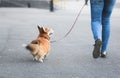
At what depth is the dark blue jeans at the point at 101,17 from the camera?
830cm

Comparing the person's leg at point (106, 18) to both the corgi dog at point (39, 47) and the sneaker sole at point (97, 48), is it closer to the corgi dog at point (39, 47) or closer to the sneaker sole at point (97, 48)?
the sneaker sole at point (97, 48)

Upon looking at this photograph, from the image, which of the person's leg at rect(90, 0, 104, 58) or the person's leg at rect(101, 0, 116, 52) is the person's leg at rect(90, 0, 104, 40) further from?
the person's leg at rect(101, 0, 116, 52)

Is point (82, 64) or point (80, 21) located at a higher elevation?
point (82, 64)

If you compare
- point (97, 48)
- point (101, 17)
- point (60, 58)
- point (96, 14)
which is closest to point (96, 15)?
point (96, 14)

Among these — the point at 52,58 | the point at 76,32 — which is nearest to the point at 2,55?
the point at 52,58

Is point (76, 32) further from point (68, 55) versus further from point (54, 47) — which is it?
point (68, 55)

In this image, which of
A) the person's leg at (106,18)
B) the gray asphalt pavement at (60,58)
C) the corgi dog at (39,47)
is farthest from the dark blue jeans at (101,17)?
the corgi dog at (39,47)

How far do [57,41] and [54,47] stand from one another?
3.59 ft

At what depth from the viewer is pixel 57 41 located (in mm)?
11320

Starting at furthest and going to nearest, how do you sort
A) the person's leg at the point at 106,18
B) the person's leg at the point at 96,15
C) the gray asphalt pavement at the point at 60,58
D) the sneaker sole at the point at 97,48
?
the person's leg at the point at 106,18
the person's leg at the point at 96,15
the sneaker sole at the point at 97,48
the gray asphalt pavement at the point at 60,58

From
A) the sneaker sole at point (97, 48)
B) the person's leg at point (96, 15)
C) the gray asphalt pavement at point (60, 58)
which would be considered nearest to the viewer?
the gray asphalt pavement at point (60, 58)

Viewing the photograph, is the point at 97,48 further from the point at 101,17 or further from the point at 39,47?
the point at 39,47

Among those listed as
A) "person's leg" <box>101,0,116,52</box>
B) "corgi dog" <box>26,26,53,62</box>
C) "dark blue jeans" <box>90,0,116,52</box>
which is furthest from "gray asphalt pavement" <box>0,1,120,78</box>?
"dark blue jeans" <box>90,0,116,52</box>

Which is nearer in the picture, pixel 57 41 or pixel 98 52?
pixel 98 52
